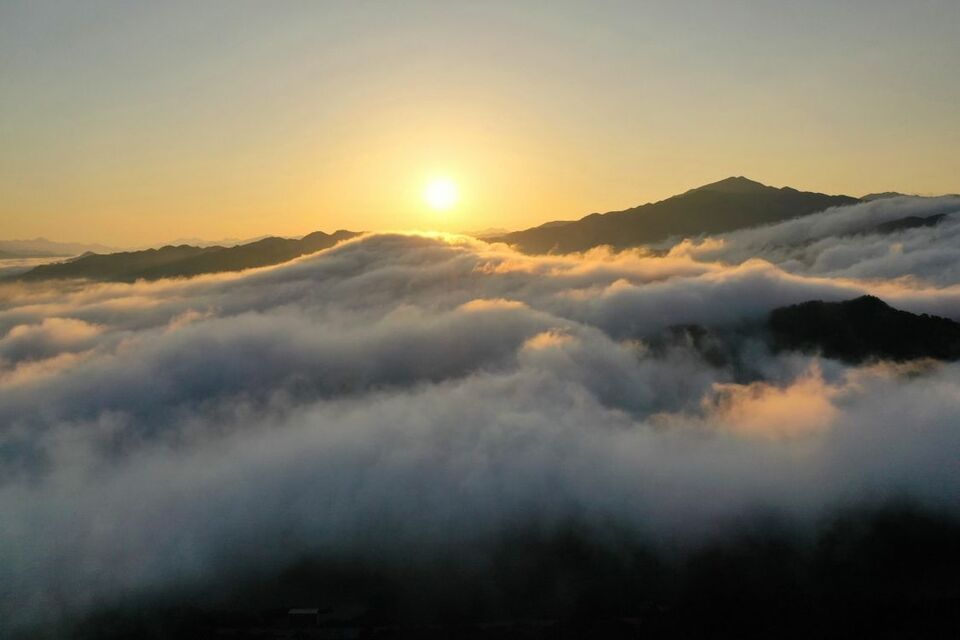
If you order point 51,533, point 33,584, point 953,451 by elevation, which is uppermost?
point 953,451

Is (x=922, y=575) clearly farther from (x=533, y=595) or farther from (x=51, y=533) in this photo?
(x=51, y=533)

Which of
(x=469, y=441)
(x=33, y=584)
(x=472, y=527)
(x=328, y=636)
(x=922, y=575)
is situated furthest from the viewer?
(x=469, y=441)

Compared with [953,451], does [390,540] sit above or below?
below

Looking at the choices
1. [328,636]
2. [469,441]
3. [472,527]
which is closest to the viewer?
[328,636]

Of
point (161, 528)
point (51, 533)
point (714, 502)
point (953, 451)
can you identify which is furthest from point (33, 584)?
point (953, 451)

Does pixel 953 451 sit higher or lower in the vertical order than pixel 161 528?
higher

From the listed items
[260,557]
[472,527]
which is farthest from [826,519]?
[260,557]

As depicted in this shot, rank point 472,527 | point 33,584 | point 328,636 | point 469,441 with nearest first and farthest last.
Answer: point 328,636
point 33,584
point 472,527
point 469,441

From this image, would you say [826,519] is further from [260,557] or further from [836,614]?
[260,557]

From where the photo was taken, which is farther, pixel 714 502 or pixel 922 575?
pixel 714 502
